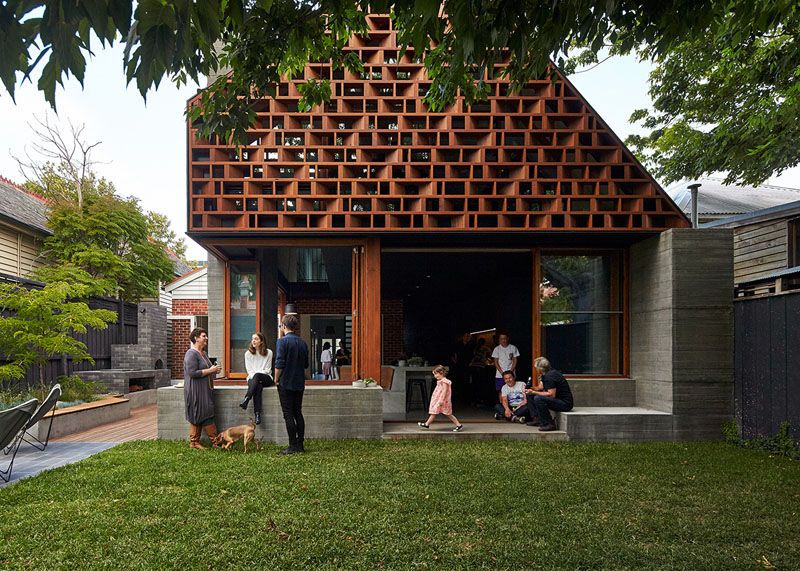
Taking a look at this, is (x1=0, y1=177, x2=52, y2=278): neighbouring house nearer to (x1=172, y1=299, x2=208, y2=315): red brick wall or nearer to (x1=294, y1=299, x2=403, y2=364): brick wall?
(x1=172, y1=299, x2=208, y2=315): red brick wall

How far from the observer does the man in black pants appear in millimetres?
6570

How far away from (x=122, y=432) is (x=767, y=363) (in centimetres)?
941

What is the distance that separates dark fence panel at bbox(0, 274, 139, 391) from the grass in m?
5.71

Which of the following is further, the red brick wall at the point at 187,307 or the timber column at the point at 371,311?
the red brick wall at the point at 187,307

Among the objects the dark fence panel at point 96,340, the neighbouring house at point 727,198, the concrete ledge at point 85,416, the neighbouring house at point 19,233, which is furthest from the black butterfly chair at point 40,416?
the neighbouring house at point 727,198

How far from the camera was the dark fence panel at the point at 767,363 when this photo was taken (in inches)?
249

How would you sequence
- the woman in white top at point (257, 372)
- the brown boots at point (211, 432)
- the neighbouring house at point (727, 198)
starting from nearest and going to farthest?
the brown boots at point (211, 432) < the woman in white top at point (257, 372) < the neighbouring house at point (727, 198)

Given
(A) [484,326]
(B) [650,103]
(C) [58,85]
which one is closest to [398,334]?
(A) [484,326]

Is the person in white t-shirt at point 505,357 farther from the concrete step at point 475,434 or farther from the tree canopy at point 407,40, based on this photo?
the tree canopy at point 407,40

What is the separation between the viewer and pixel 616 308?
8492 millimetres

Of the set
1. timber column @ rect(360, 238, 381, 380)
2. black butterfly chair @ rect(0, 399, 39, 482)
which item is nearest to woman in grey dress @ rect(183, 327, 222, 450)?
black butterfly chair @ rect(0, 399, 39, 482)

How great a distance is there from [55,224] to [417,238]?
38.9 feet

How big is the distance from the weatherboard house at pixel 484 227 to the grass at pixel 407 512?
125cm

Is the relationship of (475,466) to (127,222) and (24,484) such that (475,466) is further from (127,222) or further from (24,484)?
(127,222)
